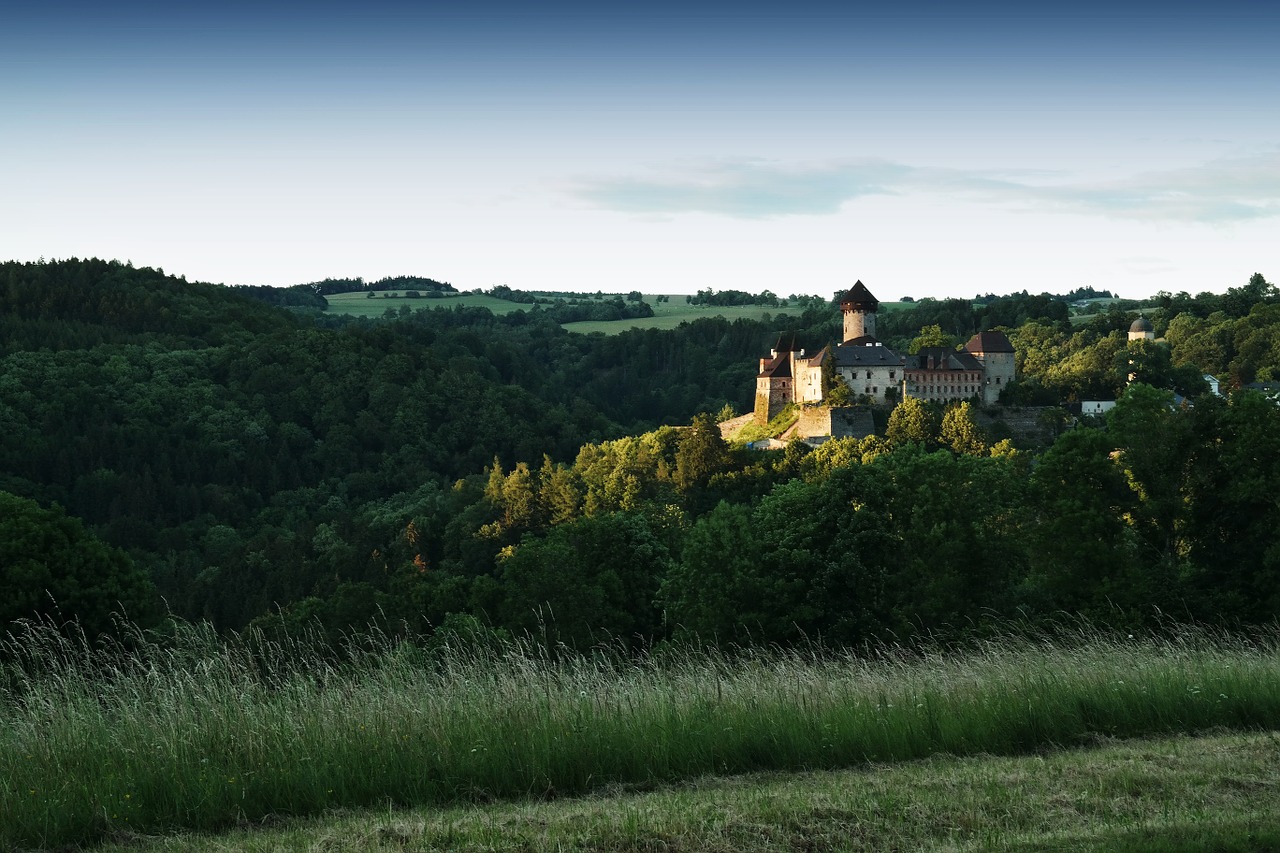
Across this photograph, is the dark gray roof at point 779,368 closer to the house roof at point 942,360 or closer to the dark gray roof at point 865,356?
the dark gray roof at point 865,356

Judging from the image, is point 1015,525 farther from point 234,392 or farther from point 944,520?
point 234,392

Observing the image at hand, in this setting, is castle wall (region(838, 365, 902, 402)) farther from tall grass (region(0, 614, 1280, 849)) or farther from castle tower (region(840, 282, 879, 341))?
tall grass (region(0, 614, 1280, 849))

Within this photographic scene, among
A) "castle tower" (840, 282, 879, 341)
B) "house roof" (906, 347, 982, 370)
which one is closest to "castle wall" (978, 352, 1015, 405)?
"house roof" (906, 347, 982, 370)

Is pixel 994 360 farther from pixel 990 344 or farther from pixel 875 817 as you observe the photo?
pixel 875 817

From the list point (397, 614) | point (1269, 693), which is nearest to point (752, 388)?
point (397, 614)

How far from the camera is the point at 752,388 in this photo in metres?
148

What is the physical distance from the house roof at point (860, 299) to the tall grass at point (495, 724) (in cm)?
7587

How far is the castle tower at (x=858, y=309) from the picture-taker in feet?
282

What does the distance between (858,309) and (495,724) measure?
259 feet

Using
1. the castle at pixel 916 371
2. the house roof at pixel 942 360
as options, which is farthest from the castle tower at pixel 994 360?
the house roof at pixel 942 360

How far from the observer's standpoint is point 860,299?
3381 inches

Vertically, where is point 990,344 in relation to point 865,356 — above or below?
above

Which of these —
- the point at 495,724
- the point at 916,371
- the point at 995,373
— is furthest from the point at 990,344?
the point at 495,724

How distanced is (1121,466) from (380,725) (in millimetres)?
18398
